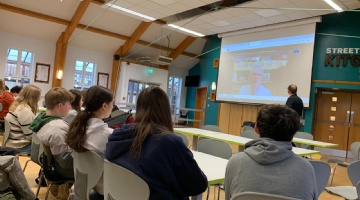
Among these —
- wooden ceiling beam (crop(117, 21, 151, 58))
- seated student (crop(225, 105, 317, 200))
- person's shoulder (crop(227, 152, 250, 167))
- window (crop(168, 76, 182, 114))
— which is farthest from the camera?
window (crop(168, 76, 182, 114))

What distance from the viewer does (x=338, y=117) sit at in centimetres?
724

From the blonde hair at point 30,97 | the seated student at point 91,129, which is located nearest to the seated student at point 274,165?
the seated student at point 91,129

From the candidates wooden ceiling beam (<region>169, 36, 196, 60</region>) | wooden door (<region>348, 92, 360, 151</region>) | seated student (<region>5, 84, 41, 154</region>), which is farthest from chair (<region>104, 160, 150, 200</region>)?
wooden ceiling beam (<region>169, 36, 196, 60</region>)

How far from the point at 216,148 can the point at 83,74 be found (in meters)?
9.07

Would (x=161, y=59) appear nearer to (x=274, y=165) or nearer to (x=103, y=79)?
(x=103, y=79)

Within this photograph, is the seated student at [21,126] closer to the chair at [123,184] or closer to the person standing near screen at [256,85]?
the chair at [123,184]

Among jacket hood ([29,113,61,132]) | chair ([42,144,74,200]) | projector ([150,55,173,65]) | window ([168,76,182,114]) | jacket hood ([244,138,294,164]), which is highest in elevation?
projector ([150,55,173,65])

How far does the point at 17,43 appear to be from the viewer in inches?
364

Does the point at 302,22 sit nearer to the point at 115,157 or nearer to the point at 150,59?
the point at 150,59

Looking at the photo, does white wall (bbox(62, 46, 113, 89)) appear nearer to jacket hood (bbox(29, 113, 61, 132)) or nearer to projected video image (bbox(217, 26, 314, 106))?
projected video image (bbox(217, 26, 314, 106))

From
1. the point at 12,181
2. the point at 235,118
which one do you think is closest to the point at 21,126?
the point at 12,181

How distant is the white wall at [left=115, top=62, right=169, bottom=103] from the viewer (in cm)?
1107

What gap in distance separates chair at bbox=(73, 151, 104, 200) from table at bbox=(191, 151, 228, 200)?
59 cm

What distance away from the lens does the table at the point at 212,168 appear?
1713mm
